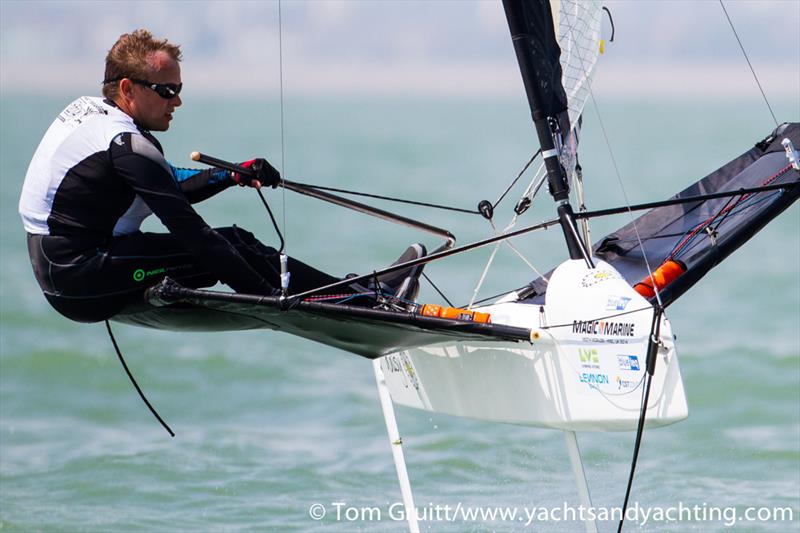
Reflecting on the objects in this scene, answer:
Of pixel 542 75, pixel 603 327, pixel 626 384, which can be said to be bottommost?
pixel 626 384

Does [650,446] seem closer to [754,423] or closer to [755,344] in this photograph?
[754,423]

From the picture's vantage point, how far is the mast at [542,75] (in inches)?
148

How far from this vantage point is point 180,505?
224 inches

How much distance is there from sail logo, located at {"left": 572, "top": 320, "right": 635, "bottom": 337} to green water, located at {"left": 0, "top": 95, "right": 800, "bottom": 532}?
1.74m

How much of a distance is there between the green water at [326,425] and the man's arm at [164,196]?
1951mm

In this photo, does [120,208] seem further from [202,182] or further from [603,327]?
[603,327]

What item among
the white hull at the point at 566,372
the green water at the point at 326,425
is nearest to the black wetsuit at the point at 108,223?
the white hull at the point at 566,372

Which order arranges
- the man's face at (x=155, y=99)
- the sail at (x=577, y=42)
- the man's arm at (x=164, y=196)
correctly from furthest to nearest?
the sail at (x=577, y=42), the man's face at (x=155, y=99), the man's arm at (x=164, y=196)

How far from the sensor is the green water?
222 inches

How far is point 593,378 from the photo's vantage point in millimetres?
3424

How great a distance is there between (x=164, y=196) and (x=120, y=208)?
20cm

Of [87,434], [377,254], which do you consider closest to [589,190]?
[377,254]

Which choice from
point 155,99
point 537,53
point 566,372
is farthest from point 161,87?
point 566,372

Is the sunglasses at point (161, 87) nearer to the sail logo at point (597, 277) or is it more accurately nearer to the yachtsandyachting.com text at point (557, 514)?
the sail logo at point (597, 277)
